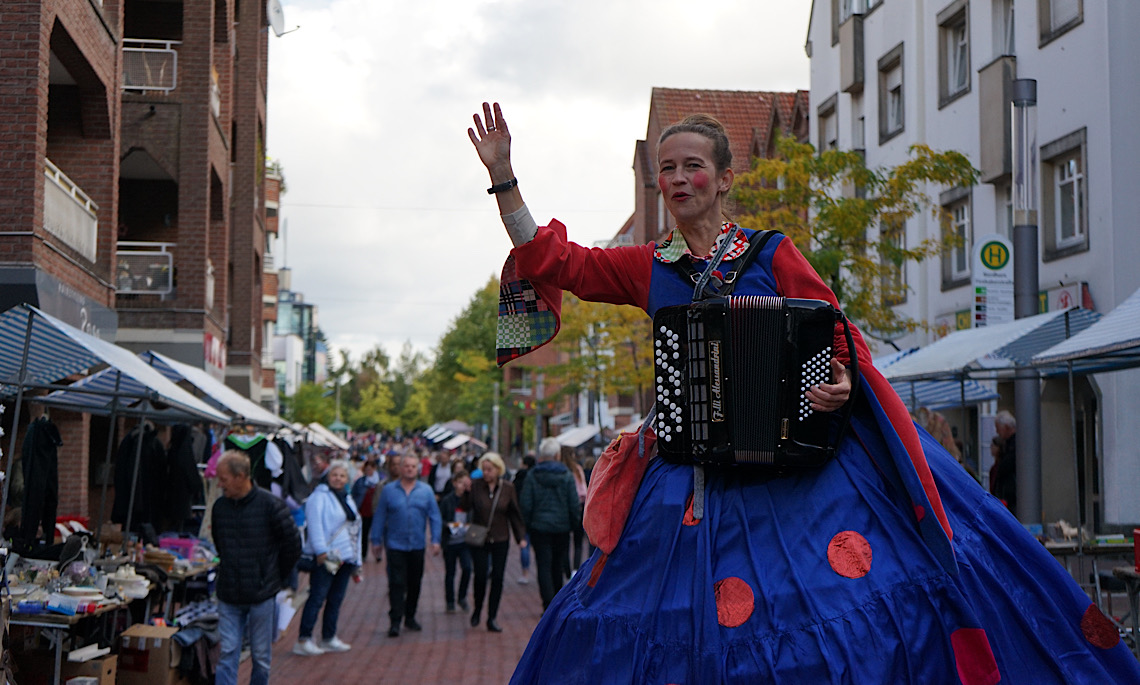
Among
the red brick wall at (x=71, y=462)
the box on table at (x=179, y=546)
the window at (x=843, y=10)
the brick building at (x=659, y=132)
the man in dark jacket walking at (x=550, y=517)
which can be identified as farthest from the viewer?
the brick building at (x=659, y=132)

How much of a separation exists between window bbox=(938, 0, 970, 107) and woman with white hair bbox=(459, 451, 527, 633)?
39.0 ft

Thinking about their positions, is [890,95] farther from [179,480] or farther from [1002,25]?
[179,480]

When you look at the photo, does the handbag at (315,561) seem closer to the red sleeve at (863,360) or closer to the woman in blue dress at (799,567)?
the woman in blue dress at (799,567)

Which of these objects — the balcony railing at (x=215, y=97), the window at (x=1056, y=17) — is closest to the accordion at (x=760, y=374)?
the window at (x=1056, y=17)

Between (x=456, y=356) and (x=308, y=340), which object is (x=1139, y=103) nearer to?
(x=456, y=356)

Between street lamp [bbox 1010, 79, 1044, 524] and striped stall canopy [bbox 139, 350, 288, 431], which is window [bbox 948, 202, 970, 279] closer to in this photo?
street lamp [bbox 1010, 79, 1044, 524]

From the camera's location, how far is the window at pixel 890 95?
25.5 m

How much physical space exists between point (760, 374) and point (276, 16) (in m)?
31.6

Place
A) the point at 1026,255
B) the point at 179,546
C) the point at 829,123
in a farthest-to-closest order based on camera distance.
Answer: the point at 829,123 → the point at 179,546 → the point at 1026,255

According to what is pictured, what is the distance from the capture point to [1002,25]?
2081 centimetres

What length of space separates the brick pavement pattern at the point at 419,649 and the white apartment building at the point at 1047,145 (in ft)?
18.2

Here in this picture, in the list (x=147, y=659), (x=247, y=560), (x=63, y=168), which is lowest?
(x=147, y=659)

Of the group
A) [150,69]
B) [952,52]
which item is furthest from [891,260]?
[150,69]

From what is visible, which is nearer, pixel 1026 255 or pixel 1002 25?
pixel 1026 255
